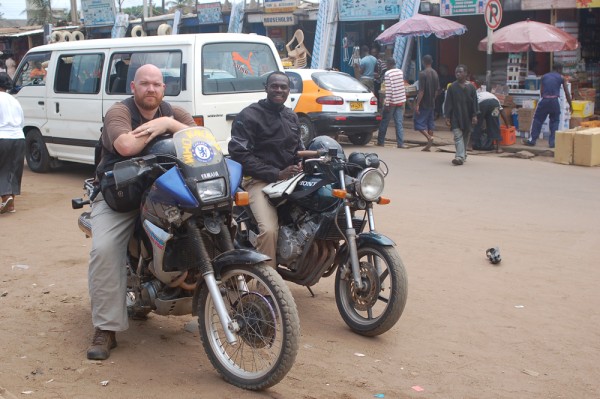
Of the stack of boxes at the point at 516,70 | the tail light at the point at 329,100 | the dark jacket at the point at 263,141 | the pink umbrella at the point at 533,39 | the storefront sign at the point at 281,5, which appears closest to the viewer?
the dark jacket at the point at 263,141

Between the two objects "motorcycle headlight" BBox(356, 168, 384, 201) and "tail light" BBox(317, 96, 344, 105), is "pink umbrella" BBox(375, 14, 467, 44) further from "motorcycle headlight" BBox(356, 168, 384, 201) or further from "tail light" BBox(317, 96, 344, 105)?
"motorcycle headlight" BBox(356, 168, 384, 201)

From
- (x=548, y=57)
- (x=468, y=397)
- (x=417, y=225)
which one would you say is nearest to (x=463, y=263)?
(x=417, y=225)

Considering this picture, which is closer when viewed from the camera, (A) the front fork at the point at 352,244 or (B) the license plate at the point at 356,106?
(A) the front fork at the point at 352,244

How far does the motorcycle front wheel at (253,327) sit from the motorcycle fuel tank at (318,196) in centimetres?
112

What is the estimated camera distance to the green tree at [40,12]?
1629 inches

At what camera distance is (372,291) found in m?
4.96

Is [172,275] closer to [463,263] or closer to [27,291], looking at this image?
[27,291]

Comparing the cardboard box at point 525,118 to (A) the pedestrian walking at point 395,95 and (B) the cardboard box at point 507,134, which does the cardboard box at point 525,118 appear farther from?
(A) the pedestrian walking at point 395,95

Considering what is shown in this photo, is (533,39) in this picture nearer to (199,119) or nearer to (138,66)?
(199,119)

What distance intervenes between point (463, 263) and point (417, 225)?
60.8 inches

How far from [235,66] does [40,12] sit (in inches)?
1397

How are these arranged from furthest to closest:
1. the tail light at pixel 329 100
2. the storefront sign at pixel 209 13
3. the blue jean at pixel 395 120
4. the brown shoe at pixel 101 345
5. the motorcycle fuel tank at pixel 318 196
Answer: the storefront sign at pixel 209 13, the blue jean at pixel 395 120, the tail light at pixel 329 100, the motorcycle fuel tank at pixel 318 196, the brown shoe at pixel 101 345

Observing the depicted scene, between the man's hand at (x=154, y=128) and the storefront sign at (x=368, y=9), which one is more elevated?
the storefront sign at (x=368, y=9)

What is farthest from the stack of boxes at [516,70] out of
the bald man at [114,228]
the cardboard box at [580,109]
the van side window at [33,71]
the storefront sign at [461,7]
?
the bald man at [114,228]
